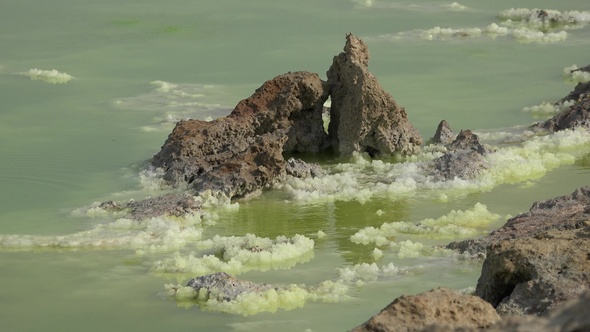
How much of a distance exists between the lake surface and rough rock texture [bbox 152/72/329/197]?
0.64 feet

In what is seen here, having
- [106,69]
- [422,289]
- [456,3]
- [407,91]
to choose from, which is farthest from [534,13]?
[422,289]

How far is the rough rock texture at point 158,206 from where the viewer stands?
928 cm

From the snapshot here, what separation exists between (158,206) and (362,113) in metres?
2.42

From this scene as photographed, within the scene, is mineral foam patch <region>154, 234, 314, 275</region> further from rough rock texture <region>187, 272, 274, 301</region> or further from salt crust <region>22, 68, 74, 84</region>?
Result: salt crust <region>22, 68, 74, 84</region>

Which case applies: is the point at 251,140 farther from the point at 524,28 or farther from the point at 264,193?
the point at 524,28

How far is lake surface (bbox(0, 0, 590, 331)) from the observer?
7.55m

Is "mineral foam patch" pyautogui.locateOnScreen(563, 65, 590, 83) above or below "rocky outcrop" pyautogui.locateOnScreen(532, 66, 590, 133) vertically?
above

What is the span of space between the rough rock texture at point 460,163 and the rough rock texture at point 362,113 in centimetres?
58

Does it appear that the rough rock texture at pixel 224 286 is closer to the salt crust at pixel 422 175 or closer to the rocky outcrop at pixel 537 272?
the rocky outcrop at pixel 537 272

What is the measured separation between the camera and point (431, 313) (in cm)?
465

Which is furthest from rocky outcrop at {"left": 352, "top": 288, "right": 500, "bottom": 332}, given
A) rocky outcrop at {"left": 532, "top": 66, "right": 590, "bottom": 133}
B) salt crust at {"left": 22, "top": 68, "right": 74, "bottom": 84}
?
salt crust at {"left": 22, "top": 68, "right": 74, "bottom": 84}

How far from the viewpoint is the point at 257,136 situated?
1081cm

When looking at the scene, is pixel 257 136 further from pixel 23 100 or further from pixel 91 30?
pixel 91 30

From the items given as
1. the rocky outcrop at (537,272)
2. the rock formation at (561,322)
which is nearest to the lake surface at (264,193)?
the rocky outcrop at (537,272)
